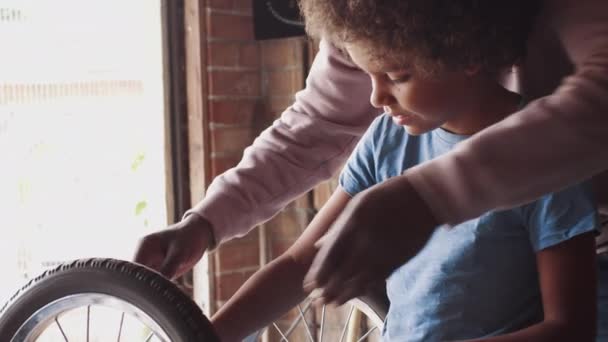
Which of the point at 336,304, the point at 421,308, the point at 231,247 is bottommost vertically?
the point at 231,247

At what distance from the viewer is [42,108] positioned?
212 centimetres

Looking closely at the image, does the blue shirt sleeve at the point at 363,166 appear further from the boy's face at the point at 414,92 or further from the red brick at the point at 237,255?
the red brick at the point at 237,255

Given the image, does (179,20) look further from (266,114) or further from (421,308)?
(421,308)

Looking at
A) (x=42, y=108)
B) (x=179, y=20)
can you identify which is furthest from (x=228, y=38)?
(x=42, y=108)

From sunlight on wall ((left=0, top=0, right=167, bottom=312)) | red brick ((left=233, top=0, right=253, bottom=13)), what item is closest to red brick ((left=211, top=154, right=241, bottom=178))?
sunlight on wall ((left=0, top=0, right=167, bottom=312))

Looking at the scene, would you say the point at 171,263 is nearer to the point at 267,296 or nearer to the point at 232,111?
the point at 267,296

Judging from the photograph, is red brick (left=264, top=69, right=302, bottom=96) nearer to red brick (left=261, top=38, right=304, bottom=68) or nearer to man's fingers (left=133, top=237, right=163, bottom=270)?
red brick (left=261, top=38, right=304, bottom=68)

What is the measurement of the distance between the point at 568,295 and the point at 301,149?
0.46 meters

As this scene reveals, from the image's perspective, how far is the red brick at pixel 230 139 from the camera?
7.25ft

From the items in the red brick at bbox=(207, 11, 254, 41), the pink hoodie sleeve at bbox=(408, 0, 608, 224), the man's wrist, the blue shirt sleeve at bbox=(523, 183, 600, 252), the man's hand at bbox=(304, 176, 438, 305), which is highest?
the red brick at bbox=(207, 11, 254, 41)

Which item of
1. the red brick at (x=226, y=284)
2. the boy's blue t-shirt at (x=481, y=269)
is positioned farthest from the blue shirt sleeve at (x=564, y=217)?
the red brick at (x=226, y=284)

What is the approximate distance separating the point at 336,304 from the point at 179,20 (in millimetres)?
1788

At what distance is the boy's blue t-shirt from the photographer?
34.3 inches

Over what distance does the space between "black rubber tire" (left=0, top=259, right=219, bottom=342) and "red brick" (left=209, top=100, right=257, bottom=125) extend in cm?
139
